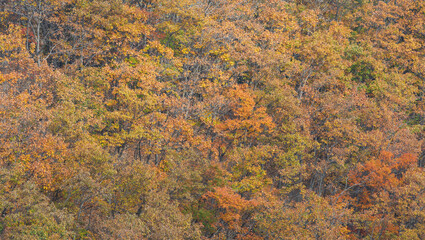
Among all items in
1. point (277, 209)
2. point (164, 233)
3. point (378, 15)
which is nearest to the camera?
point (164, 233)

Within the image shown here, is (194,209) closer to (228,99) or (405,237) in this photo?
(228,99)

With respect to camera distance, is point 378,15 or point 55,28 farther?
point 378,15

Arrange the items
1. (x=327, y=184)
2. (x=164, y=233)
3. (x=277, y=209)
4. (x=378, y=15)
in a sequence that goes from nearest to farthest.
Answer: (x=164, y=233), (x=277, y=209), (x=327, y=184), (x=378, y=15)

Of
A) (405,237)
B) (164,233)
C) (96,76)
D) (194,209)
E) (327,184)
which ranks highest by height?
(96,76)

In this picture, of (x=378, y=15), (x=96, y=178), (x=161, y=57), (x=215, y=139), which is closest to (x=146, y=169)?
(x=96, y=178)

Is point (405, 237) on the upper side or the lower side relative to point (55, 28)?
lower

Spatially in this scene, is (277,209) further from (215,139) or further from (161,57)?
(161,57)
